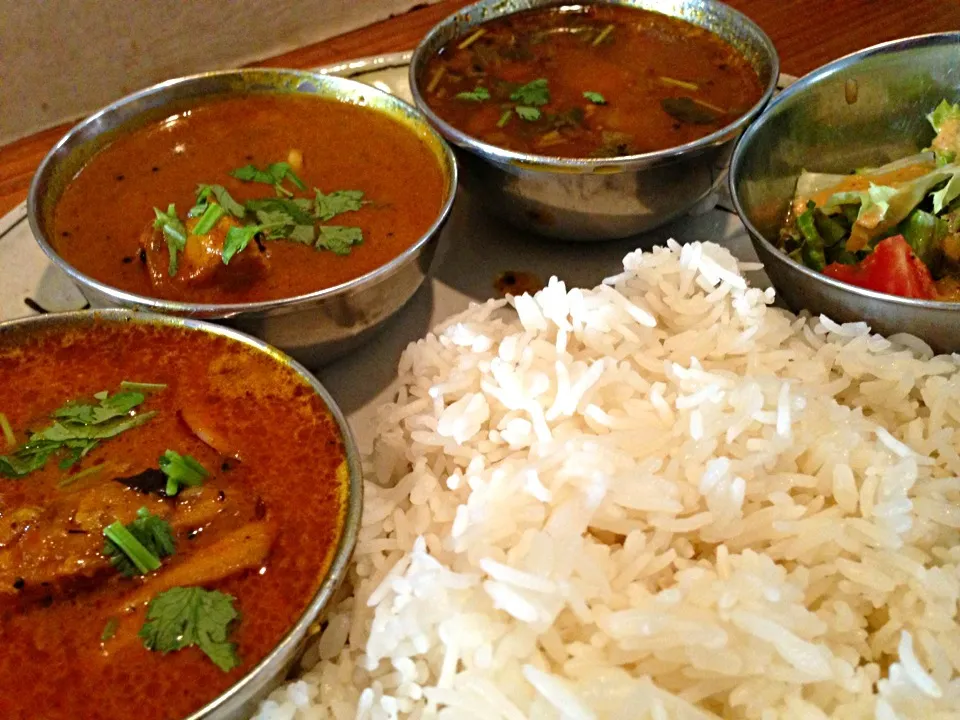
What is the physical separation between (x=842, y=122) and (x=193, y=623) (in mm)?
2349

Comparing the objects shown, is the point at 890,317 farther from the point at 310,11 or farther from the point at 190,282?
the point at 310,11

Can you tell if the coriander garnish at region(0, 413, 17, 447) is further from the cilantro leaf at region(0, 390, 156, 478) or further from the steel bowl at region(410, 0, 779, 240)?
the steel bowl at region(410, 0, 779, 240)

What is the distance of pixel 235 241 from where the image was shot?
2143mm

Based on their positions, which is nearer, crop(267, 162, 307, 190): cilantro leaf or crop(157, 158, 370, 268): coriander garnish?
crop(157, 158, 370, 268): coriander garnish

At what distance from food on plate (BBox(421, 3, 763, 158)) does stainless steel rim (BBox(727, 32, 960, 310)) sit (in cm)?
22

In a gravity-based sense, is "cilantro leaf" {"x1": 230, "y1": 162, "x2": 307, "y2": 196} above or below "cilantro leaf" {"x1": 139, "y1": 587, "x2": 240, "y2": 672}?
above

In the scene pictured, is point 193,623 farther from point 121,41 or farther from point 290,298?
point 121,41

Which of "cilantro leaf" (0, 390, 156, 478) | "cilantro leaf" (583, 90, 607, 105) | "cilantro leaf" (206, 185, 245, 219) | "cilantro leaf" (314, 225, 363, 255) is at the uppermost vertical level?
"cilantro leaf" (583, 90, 607, 105)

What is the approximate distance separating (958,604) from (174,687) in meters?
1.52

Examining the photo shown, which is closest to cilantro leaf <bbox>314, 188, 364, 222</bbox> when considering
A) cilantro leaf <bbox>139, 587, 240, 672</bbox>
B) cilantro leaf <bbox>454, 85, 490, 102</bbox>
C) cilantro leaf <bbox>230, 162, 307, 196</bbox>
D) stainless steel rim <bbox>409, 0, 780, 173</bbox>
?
cilantro leaf <bbox>230, 162, 307, 196</bbox>

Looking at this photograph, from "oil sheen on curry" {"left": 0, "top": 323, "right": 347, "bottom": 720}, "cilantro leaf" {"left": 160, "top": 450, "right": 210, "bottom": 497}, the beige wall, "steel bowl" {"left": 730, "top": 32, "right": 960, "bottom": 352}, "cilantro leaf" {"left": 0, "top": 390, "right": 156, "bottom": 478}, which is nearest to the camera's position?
"oil sheen on curry" {"left": 0, "top": 323, "right": 347, "bottom": 720}

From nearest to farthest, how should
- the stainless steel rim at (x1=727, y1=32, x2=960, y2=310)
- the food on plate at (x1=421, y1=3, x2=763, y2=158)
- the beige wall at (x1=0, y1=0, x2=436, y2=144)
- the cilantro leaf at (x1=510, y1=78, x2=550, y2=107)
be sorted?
the stainless steel rim at (x1=727, y1=32, x2=960, y2=310)
the food on plate at (x1=421, y1=3, x2=763, y2=158)
the cilantro leaf at (x1=510, y1=78, x2=550, y2=107)
the beige wall at (x1=0, y1=0, x2=436, y2=144)

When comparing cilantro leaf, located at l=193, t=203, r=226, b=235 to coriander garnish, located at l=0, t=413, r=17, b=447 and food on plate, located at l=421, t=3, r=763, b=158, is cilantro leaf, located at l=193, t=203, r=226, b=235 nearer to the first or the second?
coriander garnish, located at l=0, t=413, r=17, b=447

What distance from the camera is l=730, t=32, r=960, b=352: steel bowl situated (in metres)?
2.43
